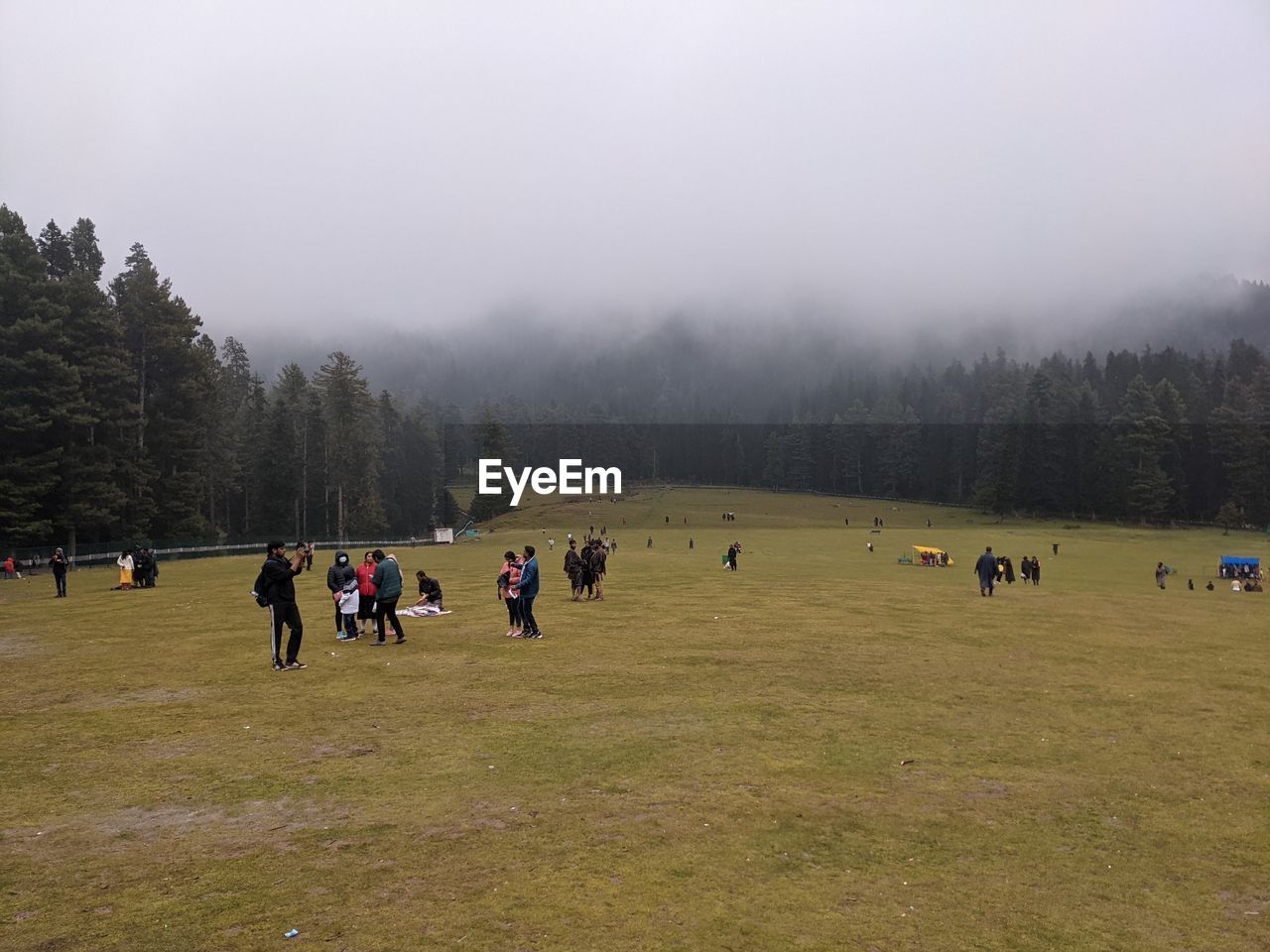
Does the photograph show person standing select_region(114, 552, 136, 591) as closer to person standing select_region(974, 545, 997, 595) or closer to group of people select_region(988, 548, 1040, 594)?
person standing select_region(974, 545, 997, 595)

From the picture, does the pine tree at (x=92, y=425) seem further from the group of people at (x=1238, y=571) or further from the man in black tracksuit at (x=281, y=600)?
the group of people at (x=1238, y=571)

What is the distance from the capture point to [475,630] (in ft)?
63.3

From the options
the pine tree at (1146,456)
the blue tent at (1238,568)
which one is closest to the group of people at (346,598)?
the blue tent at (1238,568)

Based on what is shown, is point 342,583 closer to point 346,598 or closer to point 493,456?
point 346,598

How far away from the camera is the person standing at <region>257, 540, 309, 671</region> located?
1386 centimetres

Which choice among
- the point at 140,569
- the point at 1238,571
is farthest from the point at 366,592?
the point at 1238,571

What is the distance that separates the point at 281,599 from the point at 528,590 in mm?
5481

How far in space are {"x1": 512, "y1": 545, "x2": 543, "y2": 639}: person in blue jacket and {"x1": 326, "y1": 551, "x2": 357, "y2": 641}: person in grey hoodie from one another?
145 inches

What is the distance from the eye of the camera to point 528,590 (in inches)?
712

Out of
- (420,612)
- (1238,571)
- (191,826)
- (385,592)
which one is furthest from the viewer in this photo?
(1238,571)

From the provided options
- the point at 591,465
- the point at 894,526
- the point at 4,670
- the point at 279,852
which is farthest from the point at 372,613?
the point at 591,465

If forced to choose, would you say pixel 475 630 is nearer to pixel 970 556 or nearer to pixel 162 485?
pixel 970 556

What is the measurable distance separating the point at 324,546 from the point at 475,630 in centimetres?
5429

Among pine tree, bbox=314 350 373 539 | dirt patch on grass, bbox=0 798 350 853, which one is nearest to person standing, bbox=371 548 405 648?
dirt patch on grass, bbox=0 798 350 853
